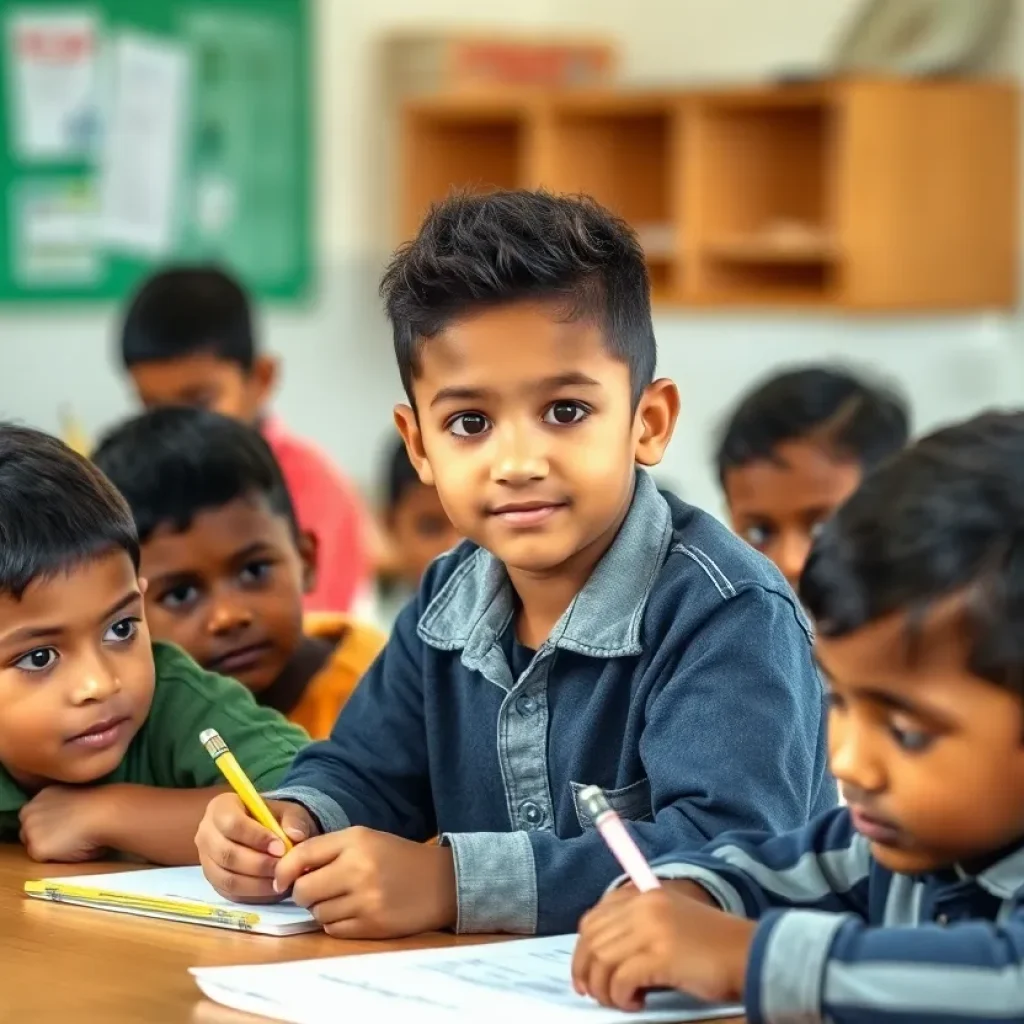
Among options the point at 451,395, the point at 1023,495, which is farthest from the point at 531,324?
the point at 1023,495

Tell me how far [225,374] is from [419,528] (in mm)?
446

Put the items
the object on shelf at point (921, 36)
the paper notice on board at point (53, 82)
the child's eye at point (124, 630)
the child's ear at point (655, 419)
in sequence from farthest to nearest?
the paper notice on board at point (53, 82) < the object on shelf at point (921, 36) < the child's eye at point (124, 630) < the child's ear at point (655, 419)

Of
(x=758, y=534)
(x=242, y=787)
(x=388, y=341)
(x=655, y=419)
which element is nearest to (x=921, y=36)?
(x=388, y=341)

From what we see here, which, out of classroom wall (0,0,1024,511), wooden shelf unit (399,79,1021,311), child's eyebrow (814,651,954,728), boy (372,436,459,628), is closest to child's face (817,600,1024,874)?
child's eyebrow (814,651,954,728)

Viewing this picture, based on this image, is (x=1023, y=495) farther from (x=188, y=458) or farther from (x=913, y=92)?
(x=913, y=92)

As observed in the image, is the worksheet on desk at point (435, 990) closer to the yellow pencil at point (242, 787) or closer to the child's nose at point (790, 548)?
the yellow pencil at point (242, 787)

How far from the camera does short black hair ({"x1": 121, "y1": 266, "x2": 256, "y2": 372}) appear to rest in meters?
3.70

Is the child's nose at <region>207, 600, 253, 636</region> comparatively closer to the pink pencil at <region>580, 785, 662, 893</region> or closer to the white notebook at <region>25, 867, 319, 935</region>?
the white notebook at <region>25, 867, 319, 935</region>

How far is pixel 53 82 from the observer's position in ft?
17.9

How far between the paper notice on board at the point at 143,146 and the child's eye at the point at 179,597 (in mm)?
3599

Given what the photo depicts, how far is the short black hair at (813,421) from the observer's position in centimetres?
277

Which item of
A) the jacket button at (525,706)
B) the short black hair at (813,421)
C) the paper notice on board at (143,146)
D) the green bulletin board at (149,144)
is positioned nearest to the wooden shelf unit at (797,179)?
the green bulletin board at (149,144)

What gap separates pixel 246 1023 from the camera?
1.11 m

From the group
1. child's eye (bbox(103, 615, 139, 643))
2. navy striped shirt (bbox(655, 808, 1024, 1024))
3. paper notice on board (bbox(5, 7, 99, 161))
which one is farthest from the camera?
paper notice on board (bbox(5, 7, 99, 161))
